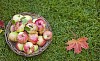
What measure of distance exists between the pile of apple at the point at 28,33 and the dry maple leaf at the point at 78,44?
0.21 metres

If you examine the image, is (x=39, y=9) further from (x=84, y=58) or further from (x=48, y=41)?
(x=84, y=58)

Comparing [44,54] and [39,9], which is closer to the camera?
[44,54]

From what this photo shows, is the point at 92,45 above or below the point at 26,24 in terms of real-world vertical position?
below

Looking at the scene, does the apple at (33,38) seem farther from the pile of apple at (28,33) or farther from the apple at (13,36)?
the apple at (13,36)

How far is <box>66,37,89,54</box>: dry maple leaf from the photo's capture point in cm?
255

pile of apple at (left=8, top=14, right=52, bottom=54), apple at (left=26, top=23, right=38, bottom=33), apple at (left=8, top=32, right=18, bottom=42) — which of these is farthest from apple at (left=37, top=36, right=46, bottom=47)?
apple at (left=8, top=32, right=18, bottom=42)

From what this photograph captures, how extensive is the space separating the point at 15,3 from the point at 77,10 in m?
0.66

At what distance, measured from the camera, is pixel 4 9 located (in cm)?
279

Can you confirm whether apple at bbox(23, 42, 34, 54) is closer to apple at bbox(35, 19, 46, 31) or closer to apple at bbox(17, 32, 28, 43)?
apple at bbox(17, 32, 28, 43)

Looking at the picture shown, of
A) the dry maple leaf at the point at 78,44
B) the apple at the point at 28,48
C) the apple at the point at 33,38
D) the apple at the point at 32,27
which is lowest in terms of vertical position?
the dry maple leaf at the point at 78,44

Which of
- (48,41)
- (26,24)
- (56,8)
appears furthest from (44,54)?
(56,8)

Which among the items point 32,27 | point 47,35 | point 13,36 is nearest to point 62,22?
point 47,35

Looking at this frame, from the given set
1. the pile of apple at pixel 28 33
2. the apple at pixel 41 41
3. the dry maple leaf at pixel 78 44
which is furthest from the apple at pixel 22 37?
the dry maple leaf at pixel 78 44

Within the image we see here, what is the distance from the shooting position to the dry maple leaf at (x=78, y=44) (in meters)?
2.55
